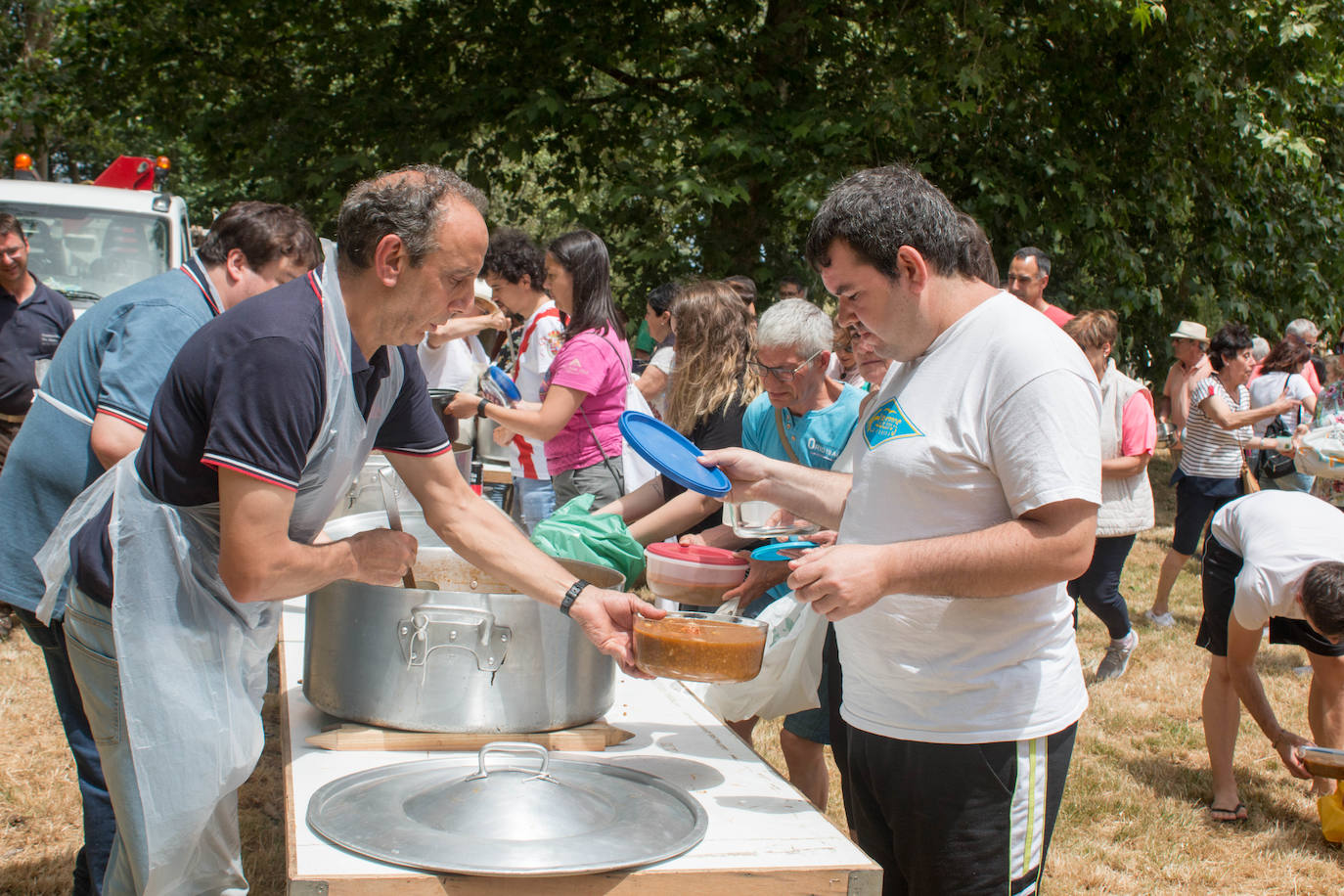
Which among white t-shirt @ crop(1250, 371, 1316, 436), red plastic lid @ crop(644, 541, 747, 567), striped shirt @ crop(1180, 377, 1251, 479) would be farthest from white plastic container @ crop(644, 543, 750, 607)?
white t-shirt @ crop(1250, 371, 1316, 436)

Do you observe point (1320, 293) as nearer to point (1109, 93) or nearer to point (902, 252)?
point (1109, 93)

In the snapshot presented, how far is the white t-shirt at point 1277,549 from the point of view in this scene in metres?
3.29

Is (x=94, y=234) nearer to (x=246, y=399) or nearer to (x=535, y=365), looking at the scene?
(x=535, y=365)

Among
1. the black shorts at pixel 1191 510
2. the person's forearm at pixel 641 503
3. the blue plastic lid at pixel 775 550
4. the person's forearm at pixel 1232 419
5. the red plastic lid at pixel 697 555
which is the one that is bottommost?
the black shorts at pixel 1191 510

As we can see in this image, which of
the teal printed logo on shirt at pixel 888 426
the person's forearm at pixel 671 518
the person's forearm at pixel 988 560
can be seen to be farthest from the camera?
the person's forearm at pixel 671 518

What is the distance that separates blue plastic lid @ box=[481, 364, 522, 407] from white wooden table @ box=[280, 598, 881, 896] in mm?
2259

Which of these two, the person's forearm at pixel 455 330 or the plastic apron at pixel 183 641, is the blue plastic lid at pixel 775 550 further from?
the person's forearm at pixel 455 330

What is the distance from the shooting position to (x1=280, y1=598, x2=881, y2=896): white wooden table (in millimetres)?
1406

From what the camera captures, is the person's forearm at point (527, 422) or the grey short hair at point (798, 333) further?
the person's forearm at point (527, 422)

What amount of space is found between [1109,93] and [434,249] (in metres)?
8.71

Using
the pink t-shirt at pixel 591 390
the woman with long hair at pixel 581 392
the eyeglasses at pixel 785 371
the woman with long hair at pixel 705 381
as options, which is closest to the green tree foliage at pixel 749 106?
the woman with long hair at pixel 581 392

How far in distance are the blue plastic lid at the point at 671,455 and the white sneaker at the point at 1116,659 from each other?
3621 millimetres

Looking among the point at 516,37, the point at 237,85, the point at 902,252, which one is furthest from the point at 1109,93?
the point at 902,252

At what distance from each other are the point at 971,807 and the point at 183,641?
1273mm
